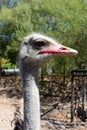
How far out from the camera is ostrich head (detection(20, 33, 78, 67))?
8.63 ft

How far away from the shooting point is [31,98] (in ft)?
8.31

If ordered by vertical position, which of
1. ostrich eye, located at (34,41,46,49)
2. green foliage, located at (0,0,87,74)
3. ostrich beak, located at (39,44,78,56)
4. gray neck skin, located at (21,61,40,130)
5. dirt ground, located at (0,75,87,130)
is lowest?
dirt ground, located at (0,75,87,130)

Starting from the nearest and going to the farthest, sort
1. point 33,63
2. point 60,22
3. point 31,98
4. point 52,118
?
point 31,98 < point 33,63 < point 52,118 < point 60,22

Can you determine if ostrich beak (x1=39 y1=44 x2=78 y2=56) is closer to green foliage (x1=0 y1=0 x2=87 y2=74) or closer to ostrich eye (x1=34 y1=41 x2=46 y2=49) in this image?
ostrich eye (x1=34 y1=41 x2=46 y2=49)

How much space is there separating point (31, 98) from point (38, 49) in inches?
13.8

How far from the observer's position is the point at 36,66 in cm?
263

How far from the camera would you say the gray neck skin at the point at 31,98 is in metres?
2.52

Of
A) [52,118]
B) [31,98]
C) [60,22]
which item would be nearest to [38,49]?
[31,98]

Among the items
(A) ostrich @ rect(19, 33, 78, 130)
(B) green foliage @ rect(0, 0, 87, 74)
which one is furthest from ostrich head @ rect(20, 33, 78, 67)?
(B) green foliage @ rect(0, 0, 87, 74)

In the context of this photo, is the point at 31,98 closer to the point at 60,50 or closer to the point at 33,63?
the point at 33,63

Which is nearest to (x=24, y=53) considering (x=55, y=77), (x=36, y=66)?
(x=36, y=66)

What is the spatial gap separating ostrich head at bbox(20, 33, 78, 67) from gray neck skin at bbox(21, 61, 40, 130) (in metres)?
0.05

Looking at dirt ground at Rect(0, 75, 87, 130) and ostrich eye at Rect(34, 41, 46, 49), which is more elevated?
ostrich eye at Rect(34, 41, 46, 49)

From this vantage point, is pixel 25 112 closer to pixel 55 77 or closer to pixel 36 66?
pixel 36 66
